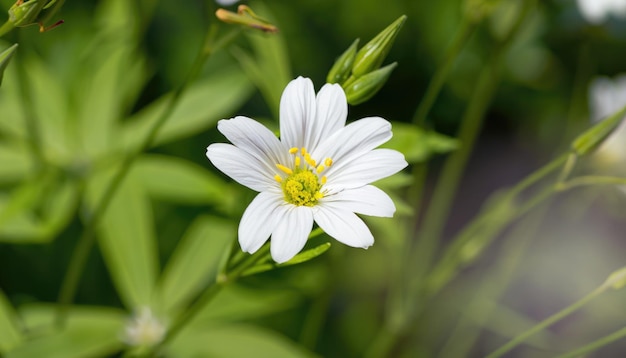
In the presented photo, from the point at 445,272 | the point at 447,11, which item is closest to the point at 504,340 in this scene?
the point at 445,272

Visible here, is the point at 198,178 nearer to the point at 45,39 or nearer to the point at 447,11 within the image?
the point at 45,39

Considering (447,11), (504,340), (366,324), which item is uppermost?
(447,11)

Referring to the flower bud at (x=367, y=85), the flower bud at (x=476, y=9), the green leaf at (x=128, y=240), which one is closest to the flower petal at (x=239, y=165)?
the flower bud at (x=367, y=85)

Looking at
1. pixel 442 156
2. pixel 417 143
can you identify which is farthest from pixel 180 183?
pixel 442 156

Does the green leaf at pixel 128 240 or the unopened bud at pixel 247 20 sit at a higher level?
the unopened bud at pixel 247 20

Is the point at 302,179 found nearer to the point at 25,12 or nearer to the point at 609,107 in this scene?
the point at 25,12

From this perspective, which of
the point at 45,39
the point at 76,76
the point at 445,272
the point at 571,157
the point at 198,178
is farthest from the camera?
the point at 45,39

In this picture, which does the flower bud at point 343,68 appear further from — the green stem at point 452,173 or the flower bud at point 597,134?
the green stem at point 452,173
